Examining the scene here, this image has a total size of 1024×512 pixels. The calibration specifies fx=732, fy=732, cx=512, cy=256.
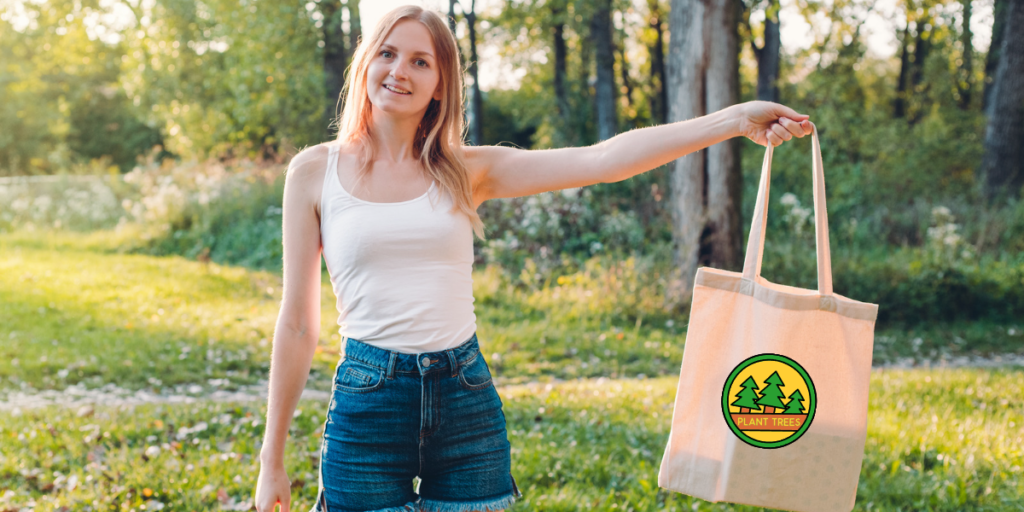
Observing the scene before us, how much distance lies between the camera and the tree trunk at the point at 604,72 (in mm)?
18391

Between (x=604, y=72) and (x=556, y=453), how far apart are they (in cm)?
1587

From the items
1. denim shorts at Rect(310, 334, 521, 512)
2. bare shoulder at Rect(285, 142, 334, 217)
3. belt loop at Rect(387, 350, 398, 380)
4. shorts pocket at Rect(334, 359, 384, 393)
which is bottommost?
denim shorts at Rect(310, 334, 521, 512)

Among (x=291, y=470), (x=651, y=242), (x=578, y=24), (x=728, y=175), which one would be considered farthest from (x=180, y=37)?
(x=291, y=470)

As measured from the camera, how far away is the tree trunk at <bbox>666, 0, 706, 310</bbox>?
27.7 ft

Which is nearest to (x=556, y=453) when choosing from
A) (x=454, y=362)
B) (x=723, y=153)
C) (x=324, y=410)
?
(x=324, y=410)

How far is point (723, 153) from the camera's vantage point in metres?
8.63

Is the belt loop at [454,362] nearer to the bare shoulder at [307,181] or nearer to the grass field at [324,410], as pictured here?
the bare shoulder at [307,181]

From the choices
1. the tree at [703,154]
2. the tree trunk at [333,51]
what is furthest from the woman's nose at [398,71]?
the tree trunk at [333,51]

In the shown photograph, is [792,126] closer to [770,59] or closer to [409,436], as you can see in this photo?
[409,436]

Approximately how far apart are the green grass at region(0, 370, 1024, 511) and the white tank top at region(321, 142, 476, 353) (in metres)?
2.09

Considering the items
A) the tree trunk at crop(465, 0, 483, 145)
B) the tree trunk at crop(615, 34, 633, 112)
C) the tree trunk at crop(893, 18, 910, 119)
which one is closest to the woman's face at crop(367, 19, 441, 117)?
the tree trunk at crop(465, 0, 483, 145)

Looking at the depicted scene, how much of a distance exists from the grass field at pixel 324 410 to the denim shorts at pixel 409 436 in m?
1.89

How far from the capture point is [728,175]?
8.66 m

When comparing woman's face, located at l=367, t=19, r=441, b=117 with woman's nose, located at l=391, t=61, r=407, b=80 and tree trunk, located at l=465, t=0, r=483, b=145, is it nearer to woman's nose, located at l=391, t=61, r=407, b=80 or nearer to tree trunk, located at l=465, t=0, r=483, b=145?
woman's nose, located at l=391, t=61, r=407, b=80
